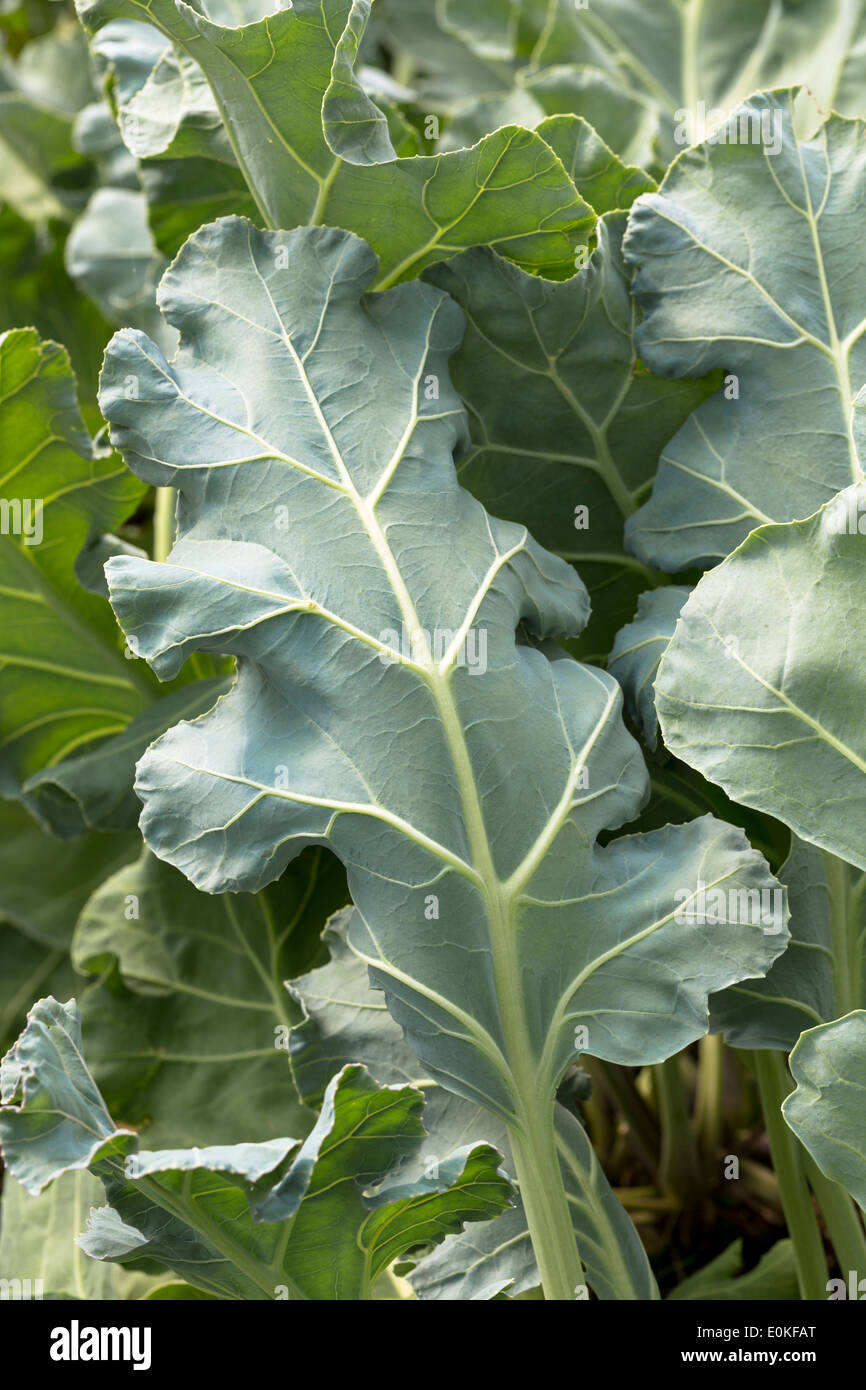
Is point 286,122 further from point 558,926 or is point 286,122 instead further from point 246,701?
point 558,926

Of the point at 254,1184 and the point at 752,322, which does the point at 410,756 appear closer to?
the point at 254,1184

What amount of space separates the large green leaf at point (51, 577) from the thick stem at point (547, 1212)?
448 mm

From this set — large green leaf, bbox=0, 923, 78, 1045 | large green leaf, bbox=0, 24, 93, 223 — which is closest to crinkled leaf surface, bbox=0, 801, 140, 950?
large green leaf, bbox=0, 923, 78, 1045

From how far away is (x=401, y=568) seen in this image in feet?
2.02

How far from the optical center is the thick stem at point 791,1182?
0.74 metres

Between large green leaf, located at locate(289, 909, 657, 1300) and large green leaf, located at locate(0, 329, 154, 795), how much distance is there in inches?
12.0

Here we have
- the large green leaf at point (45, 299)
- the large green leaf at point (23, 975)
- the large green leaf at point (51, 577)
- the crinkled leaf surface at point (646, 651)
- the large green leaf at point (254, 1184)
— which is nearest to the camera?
the large green leaf at point (254, 1184)

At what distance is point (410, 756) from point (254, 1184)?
197mm

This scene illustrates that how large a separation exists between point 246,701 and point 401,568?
0.10 m

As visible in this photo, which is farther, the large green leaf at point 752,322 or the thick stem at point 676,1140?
the thick stem at point 676,1140

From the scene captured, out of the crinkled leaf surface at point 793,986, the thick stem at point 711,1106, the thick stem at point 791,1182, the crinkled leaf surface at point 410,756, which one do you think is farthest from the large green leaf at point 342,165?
the thick stem at point 711,1106

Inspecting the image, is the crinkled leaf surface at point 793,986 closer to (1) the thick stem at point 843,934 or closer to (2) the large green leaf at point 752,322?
(1) the thick stem at point 843,934

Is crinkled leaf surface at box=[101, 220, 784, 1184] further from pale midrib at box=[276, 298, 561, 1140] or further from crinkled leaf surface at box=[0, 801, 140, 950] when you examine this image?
crinkled leaf surface at box=[0, 801, 140, 950]

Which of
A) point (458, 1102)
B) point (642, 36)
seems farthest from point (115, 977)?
point (642, 36)
